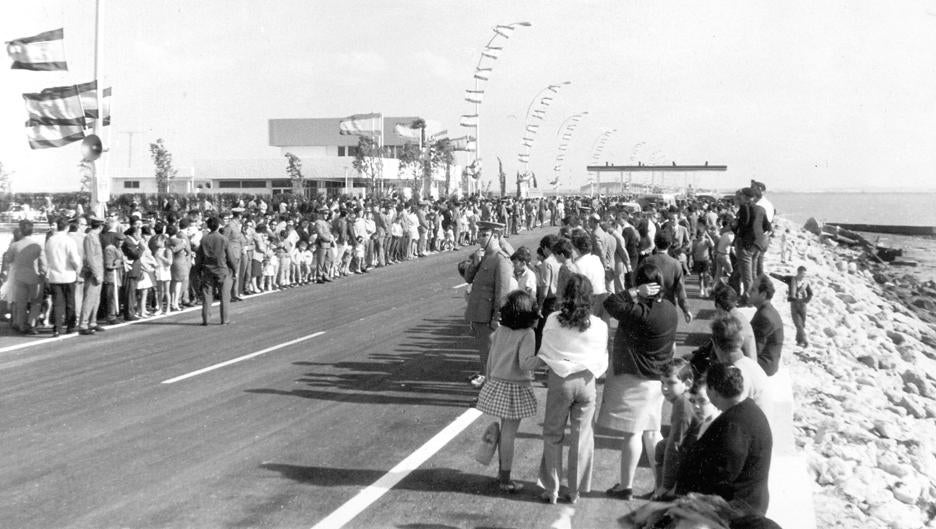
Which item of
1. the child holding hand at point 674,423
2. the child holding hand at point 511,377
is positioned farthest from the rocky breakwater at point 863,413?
the child holding hand at point 511,377

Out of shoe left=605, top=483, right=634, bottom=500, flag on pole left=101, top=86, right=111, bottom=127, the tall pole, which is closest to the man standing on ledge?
shoe left=605, top=483, right=634, bottom=500

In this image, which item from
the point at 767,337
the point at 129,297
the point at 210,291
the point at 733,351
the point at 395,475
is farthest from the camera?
the point at 129,297

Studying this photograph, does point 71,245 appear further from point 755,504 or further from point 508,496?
point 755,504

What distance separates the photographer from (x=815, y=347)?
16312 millimetres

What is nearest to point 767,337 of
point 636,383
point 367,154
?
point 636,383

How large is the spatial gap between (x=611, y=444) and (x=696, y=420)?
3.06m

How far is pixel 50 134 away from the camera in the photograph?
22016 mm

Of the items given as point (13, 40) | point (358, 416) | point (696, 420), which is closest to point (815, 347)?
point (358, 416)

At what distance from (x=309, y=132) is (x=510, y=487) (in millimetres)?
118302

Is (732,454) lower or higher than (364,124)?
lower

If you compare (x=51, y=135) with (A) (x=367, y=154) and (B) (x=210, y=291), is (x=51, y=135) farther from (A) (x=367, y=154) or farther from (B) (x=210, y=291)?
(A) (x=367, y=154)

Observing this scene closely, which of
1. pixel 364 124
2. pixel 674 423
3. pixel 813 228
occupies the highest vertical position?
pixel 364 124

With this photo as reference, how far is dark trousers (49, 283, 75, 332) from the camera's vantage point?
1494 centimetres

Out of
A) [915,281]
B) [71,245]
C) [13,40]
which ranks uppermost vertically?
[13,40]
